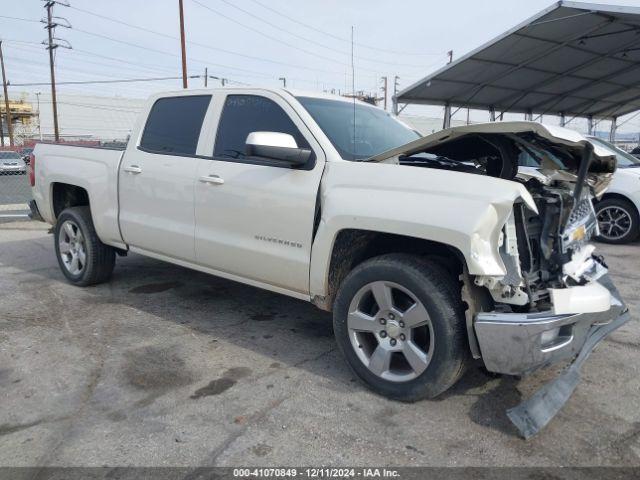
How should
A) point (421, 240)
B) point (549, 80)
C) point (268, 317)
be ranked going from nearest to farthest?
1. point (421, 240)
2. point (268, 317)
3. point (549, 80)

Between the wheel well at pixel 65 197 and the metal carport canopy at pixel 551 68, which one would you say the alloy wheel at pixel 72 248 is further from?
the metal carport canopy at pixel 551 68

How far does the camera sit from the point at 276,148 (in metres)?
3.30

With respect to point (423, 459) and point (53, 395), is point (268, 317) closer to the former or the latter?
point (53, 395)

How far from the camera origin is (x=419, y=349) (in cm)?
303

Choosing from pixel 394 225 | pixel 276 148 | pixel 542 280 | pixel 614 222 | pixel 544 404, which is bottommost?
pixel 544 404

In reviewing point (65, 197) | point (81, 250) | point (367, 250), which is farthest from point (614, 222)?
point (65, 197)

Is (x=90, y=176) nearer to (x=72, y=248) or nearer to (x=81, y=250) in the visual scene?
(x=81, y=250)

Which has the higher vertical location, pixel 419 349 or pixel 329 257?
pixel 329 257

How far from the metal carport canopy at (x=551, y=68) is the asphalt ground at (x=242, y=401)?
380 inches

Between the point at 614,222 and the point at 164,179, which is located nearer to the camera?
the point at 164,179

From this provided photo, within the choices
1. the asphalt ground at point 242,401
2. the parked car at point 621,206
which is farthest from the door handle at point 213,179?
the parked car at point 621,206

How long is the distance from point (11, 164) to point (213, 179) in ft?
102

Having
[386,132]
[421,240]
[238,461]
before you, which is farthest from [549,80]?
[238,461]

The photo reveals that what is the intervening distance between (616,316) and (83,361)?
3.56 meters
